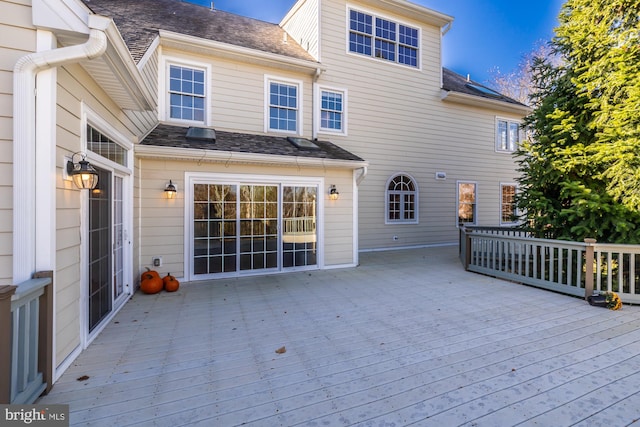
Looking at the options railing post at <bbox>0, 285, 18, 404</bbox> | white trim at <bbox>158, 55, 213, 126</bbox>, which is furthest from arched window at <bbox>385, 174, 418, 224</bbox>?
railing post at <bbox>0, 285, 18, 404</bbox>

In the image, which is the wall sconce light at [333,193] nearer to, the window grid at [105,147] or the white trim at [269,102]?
the white trim at [269,102]

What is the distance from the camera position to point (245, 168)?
607 centimetres

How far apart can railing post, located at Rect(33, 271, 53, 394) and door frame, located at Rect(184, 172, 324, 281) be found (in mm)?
3374

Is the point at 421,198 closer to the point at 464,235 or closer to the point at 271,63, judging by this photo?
the point at 464,235

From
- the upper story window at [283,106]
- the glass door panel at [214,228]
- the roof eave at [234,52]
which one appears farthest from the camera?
the upper story window at [283,106]

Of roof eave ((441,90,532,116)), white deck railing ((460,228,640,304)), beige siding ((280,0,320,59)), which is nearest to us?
white deck railing ((460,228,640,304))

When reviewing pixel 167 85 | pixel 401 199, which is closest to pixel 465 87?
Result: pixel 401 199

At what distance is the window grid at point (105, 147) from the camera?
330 cm

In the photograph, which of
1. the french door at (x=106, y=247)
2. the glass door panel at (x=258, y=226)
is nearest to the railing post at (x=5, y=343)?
the french door at (x=106, y=247)

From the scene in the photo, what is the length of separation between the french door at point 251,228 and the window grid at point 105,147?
1.51 m

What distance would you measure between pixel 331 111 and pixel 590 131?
5.65 m

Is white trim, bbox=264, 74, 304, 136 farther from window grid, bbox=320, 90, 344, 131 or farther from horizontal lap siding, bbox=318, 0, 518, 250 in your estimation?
horizontal lap siding, bbox=318, 0, 518, 250

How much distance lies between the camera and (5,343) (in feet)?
6.11

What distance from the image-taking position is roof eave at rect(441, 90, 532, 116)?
10164 mm
